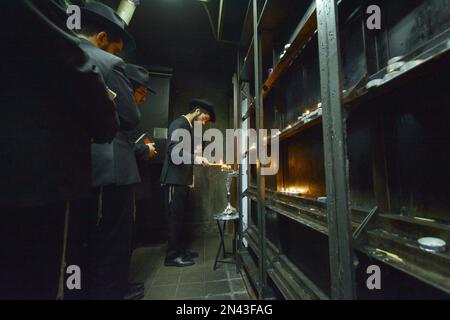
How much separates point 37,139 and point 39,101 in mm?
116

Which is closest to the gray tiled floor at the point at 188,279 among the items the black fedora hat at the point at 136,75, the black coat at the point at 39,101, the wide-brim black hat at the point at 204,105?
the black coat at the point at 39,101

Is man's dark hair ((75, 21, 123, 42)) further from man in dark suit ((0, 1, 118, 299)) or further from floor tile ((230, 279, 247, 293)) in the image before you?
floor tile ((230, 279, 247, 293))

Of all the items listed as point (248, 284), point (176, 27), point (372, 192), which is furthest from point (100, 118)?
point (176, 27)

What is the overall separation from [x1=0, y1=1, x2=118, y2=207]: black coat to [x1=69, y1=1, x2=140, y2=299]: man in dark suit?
0.45 meters

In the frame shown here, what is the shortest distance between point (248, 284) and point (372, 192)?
1.26m

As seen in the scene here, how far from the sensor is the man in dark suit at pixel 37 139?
1.66 ft

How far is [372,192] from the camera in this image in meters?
0.83

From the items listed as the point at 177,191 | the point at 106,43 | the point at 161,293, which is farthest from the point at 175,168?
the point at 106,43

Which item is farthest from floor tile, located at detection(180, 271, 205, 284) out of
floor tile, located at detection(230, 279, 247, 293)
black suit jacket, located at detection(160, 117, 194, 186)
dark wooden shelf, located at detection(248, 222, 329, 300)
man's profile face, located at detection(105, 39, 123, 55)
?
man's profile face, located at detection(105, 39, 123, 55)

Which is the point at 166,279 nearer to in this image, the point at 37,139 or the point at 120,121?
the point at 120,121

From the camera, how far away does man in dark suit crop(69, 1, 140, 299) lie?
107 cm

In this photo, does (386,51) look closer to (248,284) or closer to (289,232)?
(289,232)

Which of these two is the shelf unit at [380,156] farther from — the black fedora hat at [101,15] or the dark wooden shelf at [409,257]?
the black fedora hat at [101,15]

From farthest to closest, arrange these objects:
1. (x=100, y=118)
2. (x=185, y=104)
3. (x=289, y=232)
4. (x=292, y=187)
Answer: (x=185, y=104)
(x=292, y=187)
(x=289, y=232)
(x=100, y=118)
